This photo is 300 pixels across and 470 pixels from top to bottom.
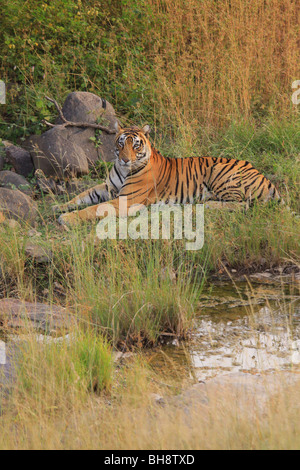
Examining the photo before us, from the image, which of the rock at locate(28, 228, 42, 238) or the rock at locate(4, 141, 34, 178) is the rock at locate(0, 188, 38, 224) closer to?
the rock at locate(28, 228, 42, 238)

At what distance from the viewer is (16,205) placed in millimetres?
6258

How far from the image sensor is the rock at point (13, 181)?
7.21 metres

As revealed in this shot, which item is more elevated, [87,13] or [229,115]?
[87,13]

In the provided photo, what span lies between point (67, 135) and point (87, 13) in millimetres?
2127

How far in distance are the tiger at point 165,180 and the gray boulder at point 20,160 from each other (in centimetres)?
146

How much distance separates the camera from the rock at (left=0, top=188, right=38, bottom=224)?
20.1 feet

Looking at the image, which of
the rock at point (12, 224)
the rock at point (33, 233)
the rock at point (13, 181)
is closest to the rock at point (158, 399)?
the rock at point (33, 233)

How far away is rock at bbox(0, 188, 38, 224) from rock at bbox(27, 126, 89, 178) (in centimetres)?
112

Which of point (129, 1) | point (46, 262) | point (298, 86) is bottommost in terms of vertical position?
point (46, 262)

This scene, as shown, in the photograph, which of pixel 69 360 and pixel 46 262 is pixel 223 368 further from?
pixel 46 262

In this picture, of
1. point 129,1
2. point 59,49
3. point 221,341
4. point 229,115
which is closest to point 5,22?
point 59,49

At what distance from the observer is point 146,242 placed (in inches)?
207

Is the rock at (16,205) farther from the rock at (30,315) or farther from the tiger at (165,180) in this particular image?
the rock at (30,315)

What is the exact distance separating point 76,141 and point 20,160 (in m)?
0.75
